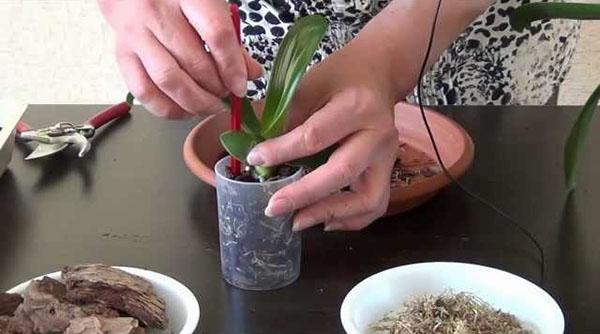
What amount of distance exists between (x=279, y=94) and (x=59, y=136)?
1.04ft

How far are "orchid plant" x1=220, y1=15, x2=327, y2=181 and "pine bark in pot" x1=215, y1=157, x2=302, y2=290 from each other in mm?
19

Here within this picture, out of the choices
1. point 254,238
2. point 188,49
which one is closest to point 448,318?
point 254,238

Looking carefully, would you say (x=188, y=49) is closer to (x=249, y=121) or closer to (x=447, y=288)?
(x=249, y=121)

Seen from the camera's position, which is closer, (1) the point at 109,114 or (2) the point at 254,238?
(2) the point at 254,238

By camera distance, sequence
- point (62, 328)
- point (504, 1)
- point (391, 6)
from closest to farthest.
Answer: point (62, 328) < point (391, 6) < point (504, 1)

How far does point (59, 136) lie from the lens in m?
0.91

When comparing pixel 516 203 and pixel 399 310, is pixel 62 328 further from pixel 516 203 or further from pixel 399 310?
pixel 516 203

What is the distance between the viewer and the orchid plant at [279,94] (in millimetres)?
658

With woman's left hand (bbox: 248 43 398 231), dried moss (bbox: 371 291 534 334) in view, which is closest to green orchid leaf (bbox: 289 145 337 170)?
woman's left hand (bbox: 248 43 398 231)

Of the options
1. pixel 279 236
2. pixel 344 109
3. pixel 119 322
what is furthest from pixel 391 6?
pixel 119 322

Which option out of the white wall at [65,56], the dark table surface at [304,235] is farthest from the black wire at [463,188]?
the white wall at [65,56]

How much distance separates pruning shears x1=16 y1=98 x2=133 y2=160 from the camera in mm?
896

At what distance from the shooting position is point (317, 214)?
27.4 inches

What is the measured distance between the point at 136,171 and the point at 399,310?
32 centimetres
